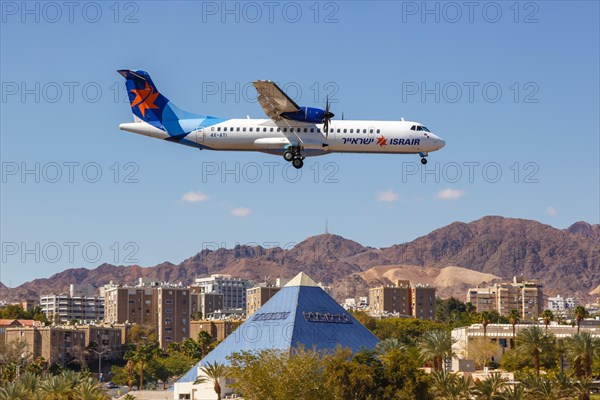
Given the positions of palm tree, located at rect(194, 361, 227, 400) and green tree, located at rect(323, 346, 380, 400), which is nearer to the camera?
green tree, located at rect(323, 346, 380, 400)

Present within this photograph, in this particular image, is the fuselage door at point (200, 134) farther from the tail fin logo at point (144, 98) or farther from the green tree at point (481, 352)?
the green tree at point (481, 352)

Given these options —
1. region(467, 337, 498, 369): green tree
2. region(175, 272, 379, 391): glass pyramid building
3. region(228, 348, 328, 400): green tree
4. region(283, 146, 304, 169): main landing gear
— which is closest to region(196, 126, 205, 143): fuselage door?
region(283, 146, 304, 169): main landing gear

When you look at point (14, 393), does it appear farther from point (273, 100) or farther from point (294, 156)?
point (273, 100)

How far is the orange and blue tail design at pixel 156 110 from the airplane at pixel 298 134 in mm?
169

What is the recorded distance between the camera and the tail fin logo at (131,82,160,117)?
9319cm

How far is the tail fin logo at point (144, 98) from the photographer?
93.2 meters

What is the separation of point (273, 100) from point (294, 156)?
4603mm

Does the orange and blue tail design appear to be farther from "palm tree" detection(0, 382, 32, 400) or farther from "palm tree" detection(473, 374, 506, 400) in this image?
"palm tree" detection(473, 374, 506, 400)

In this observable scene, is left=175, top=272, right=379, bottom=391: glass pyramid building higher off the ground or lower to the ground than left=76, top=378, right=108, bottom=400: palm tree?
higher

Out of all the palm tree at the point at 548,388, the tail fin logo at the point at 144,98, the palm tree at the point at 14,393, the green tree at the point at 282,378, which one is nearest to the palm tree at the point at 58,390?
the palm tree at the point at 14,393

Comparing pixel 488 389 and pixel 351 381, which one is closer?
pixel 488 389

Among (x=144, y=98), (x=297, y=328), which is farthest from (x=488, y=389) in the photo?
(x=297, y=328)

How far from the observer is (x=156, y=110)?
92188mm

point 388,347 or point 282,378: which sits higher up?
point 388,347
